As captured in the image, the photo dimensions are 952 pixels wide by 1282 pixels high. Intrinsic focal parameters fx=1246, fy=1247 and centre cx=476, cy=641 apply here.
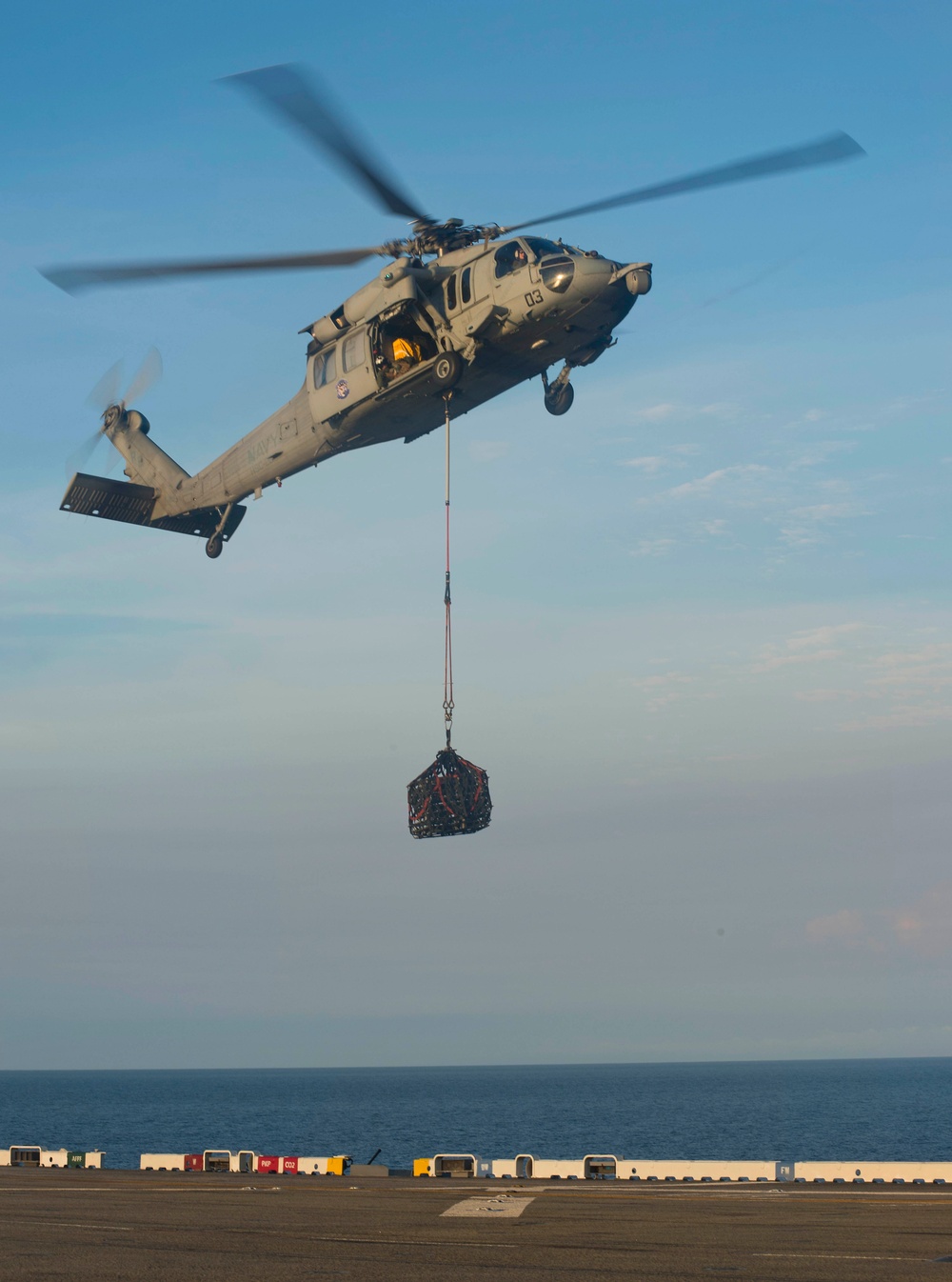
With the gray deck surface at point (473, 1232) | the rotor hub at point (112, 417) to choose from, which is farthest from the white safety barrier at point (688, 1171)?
the rotor hub at point (112, 417)

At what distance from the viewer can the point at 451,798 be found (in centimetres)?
2725

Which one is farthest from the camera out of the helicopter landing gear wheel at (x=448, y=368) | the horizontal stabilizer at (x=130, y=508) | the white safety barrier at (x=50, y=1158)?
the white safety barrier at (x=50, y=1158)

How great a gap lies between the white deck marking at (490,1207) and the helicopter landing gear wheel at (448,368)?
57.8 feet

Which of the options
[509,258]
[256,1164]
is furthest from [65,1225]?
[509,258]

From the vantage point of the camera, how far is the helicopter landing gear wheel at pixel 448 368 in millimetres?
27859

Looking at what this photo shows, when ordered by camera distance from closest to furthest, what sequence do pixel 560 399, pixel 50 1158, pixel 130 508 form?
pixel 560 399 < pixel 130 508 < pixel 50 1158

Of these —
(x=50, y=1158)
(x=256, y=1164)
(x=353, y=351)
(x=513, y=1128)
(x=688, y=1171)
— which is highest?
(x=353, y=351)

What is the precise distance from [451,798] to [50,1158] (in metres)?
28.5

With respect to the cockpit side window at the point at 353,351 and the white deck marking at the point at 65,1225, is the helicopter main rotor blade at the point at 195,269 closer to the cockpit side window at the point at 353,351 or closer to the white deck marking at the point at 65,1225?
the cockpit side window at the point at 353,351

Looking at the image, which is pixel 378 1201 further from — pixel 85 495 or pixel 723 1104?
pixel 723 1104

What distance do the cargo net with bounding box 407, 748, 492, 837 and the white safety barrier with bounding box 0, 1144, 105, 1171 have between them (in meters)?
24.1

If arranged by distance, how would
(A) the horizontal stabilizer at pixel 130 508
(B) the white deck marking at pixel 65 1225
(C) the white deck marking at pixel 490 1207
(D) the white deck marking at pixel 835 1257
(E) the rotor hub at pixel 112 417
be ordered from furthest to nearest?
(E) the rotor hub at pixel 112 417, (A) the horizontal stabilizer at pixel 130 508, (C) the white deck marking at pixel 490 1207, (B) the white deck marking at pixel 65 1225, (D) the white deck marking at pixel 835 1257

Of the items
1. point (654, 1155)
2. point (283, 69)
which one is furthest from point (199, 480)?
point (654, 1155)

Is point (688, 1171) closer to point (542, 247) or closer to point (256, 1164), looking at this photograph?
point (256, 1164)
